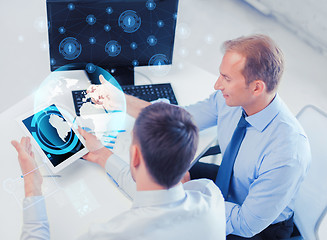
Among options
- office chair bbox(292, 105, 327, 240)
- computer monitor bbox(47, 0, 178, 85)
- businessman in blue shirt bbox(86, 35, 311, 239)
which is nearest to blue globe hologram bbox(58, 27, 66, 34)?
computer monitor bbox(47, 0, 178, 85)

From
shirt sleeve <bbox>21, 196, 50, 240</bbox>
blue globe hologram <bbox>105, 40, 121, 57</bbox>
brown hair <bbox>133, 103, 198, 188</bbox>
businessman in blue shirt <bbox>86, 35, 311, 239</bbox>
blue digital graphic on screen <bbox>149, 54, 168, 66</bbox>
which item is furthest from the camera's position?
blue digital graphic on screen <bbox>149, 54, 168, 66</bbox>

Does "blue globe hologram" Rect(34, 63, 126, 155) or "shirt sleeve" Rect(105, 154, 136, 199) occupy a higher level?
"blue globe hologram" Rect(34, 63, 126, 155)

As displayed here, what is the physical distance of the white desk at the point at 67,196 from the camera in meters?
1.35

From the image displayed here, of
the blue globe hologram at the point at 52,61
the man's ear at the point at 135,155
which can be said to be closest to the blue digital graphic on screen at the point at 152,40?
the blue globe hologram at the point at 52,61

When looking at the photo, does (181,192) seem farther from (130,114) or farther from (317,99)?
(317,99)

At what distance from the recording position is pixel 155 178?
1125mm

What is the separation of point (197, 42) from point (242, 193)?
2218 mm

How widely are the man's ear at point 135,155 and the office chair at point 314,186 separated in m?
0.90

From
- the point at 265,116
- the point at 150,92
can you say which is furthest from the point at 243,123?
the point at 150,92

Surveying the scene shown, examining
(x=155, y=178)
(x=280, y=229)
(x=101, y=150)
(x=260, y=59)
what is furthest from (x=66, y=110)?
(x=280, y=229)

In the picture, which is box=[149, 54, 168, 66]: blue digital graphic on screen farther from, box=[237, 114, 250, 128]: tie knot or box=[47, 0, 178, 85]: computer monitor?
box=[237, 114, 250, 128]: tie knot

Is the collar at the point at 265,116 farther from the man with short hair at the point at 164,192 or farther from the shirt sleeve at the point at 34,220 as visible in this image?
the shirt sleeve at the point at 34,220

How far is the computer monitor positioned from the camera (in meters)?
1.69

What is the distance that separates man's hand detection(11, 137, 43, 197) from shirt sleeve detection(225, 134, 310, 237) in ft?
2.72
